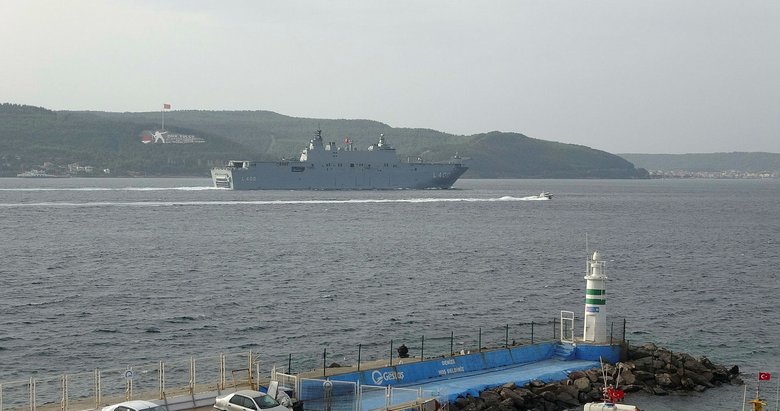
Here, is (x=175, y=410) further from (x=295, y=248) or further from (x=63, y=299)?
(x=295, y=248)

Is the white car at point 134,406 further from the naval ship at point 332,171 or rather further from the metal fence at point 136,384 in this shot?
the naval ship at point 332,171

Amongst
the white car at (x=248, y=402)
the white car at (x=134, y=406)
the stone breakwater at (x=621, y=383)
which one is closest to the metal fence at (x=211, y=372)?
the white car at (x=134, y=406)

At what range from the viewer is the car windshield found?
18.2 meters

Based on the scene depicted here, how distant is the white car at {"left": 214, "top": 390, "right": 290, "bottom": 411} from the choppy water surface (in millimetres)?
10306

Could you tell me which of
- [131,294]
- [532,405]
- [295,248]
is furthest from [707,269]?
[532,405]

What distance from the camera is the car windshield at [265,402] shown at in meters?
18.2

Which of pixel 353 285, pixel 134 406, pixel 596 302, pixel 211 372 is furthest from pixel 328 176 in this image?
pixel 134 406

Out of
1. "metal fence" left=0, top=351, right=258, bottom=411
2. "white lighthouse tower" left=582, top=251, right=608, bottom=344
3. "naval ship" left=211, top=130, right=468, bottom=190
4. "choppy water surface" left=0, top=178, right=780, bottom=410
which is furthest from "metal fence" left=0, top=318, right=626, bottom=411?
"naval ship" left=211, top=130, right=468, bottom=190

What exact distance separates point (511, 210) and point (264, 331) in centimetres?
8631

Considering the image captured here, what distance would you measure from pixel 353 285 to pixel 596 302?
23556 millimetres

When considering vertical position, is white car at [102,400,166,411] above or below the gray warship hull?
above

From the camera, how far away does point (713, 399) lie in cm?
2508

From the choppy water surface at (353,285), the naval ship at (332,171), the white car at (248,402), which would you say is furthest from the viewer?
the naval ship at (332,171)

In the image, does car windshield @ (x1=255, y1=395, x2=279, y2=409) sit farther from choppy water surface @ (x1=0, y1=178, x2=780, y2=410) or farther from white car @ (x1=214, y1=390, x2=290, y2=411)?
choppy water surface @ (x1=0, y1=178, x2=780, y2=410)
